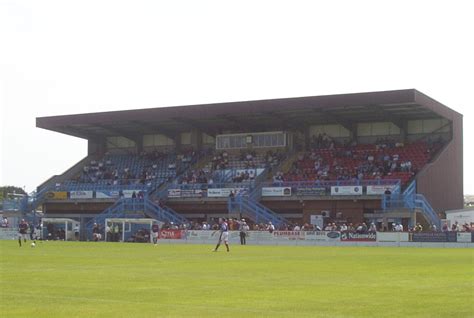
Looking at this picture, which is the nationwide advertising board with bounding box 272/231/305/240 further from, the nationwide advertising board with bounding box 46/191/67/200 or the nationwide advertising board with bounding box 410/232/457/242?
the nationwide advertising board with bounding box 46/191/67/200

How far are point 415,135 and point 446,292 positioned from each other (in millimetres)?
57738

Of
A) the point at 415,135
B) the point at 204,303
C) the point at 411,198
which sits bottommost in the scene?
the point at 204,303

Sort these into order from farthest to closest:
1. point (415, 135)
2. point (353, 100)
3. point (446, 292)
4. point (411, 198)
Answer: point (415, 135)
point (353, 100)
point (411, 198)
point (446, 292)

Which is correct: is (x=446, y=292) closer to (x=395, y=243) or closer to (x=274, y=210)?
(x=395, y=243)

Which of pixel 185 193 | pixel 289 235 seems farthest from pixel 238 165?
pixel 289 235

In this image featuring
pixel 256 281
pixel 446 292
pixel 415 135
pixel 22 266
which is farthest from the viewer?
pixel 415 135

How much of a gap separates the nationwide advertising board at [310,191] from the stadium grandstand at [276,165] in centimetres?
8

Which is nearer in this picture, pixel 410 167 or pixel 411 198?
pixel 411 198

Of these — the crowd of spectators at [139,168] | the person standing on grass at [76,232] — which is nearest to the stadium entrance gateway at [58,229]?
the person standing on grass at [76,232]

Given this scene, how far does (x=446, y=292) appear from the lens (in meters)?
16.7

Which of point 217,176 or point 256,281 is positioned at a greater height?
point 217,176

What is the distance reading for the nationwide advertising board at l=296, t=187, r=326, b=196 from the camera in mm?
64688

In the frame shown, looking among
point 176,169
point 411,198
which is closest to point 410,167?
point 411,198

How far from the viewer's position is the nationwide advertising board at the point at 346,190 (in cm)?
6316
